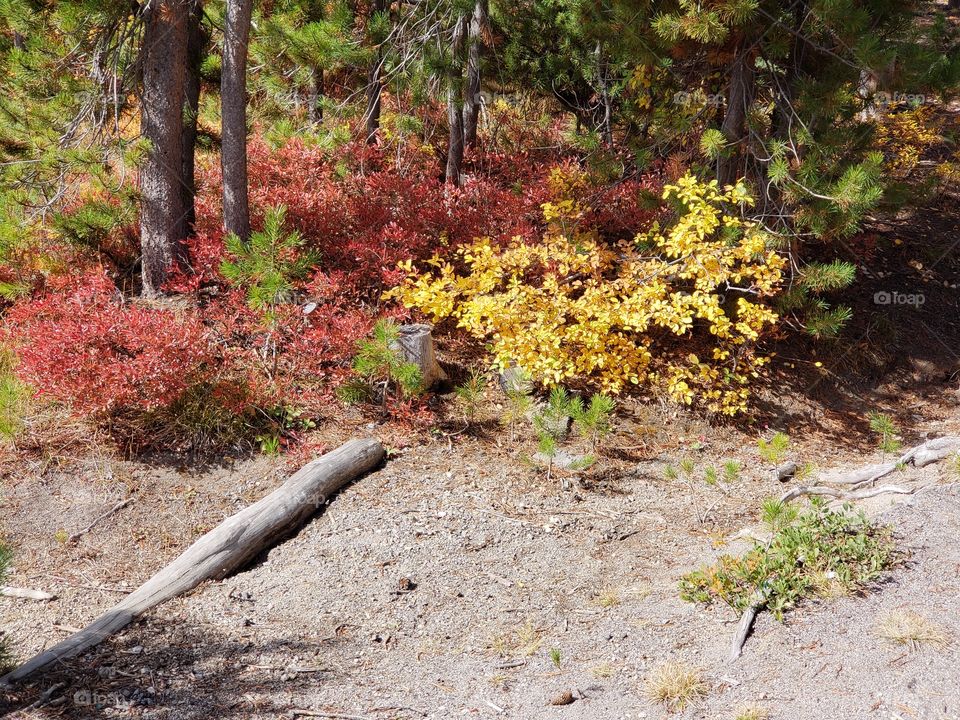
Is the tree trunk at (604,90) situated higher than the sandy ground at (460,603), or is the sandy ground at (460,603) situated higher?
the tree trunk at (604,90)

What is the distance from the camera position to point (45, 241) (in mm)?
7609

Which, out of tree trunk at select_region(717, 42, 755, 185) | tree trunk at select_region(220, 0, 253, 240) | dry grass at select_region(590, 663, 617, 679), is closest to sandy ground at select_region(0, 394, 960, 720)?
dry grass at select_region(590, 663, 617, 679)

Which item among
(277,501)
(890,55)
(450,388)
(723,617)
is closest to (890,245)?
(890,55)

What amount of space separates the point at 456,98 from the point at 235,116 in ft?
6.92

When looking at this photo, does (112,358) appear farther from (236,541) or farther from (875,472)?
(875,472)

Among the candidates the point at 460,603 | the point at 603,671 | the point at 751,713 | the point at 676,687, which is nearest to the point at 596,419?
the point at 460,603

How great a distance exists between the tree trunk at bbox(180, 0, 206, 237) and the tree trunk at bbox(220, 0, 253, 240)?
0.48 m

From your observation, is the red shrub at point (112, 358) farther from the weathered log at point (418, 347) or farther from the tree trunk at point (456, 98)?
the tree trunk at point (456, 98)

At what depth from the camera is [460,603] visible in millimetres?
4562

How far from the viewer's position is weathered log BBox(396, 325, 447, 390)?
20.9 ft

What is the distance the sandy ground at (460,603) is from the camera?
3.55m

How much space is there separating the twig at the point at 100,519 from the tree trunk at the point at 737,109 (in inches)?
219

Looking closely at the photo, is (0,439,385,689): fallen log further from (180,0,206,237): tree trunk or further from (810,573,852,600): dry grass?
(810,573,852,600): dry grass

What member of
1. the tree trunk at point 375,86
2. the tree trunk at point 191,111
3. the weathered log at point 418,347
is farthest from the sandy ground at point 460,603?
the tree trunk at point 375,86
